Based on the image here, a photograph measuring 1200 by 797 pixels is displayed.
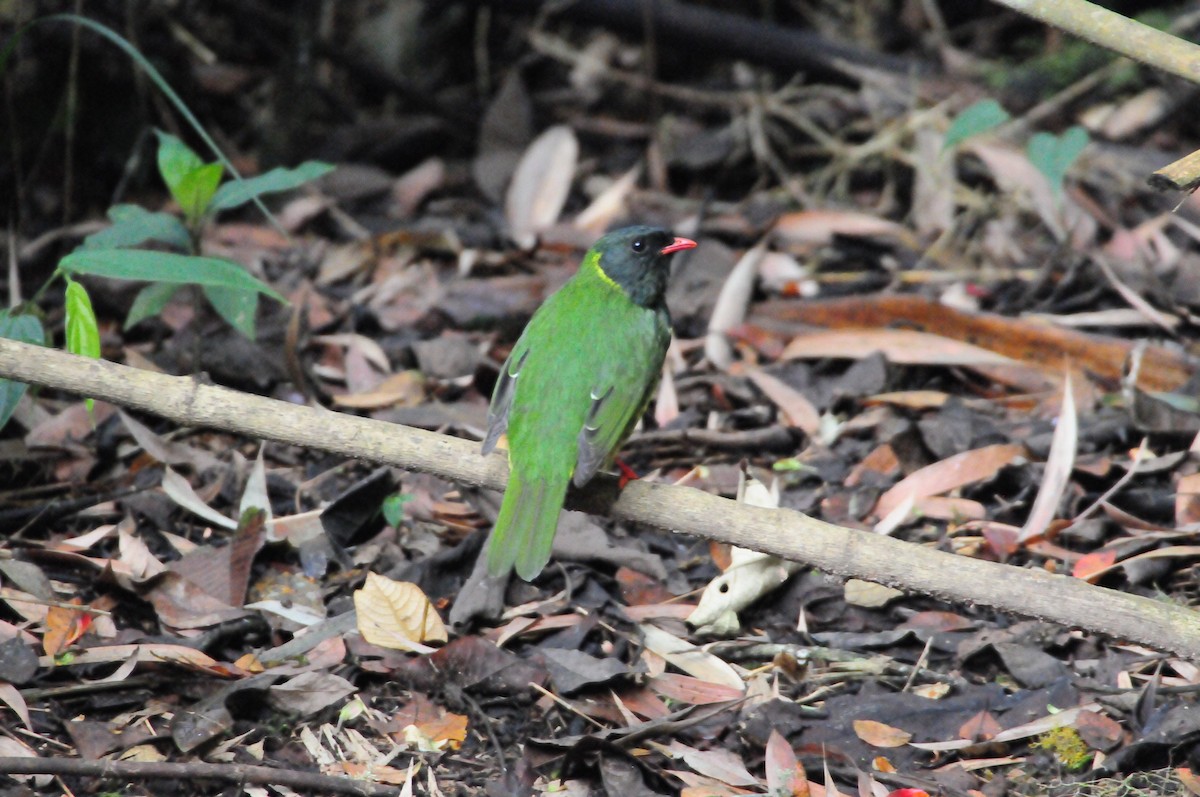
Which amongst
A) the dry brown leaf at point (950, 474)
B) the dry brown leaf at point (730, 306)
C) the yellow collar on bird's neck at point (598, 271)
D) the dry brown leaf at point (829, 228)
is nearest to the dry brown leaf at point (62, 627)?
the yellow collar on bird's neck at point (598, 271)

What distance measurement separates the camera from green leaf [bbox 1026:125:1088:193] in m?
5.91

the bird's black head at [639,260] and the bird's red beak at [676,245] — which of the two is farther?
the bird's red beak at [676,245]

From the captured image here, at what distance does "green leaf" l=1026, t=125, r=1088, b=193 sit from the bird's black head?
6.81ft

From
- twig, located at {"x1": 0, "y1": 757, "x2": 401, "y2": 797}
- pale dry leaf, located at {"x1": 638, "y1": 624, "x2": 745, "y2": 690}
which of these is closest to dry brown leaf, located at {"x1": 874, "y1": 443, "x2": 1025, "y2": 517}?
pale dry leaf, located at {"x1": 638, "y1": 624, "x2": 745, "y2": 690}

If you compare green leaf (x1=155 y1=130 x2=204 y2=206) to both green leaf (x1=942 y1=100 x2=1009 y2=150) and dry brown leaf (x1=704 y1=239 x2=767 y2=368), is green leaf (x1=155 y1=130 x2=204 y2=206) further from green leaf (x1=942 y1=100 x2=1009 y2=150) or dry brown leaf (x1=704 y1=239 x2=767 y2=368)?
green leaf (x1=942 y1=100 x2=1009 y2=150)

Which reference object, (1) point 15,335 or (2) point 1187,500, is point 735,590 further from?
(1) point 15,335

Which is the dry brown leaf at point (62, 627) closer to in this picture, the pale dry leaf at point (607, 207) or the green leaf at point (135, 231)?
the green leaf at point (135, 231)

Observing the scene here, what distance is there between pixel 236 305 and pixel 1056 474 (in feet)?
10.4

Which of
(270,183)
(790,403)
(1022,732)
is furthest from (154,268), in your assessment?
(1022,732)

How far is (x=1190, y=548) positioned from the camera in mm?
4188

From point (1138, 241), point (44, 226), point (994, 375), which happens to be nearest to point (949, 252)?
point (1138, 241)

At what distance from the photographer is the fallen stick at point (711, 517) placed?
3.21 meters

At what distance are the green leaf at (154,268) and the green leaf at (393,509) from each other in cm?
109

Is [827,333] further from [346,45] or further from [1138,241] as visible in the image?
[346,45]
